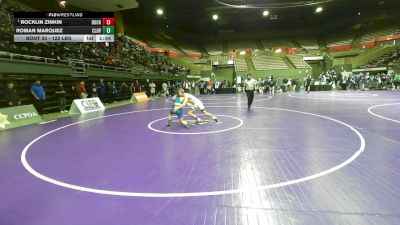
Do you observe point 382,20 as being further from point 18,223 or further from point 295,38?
point 18,223

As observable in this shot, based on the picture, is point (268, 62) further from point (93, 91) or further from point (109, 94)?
point (93, 91)

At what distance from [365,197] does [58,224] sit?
12.6 ft

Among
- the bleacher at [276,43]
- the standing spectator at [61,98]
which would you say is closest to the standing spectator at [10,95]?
the standing spectator at [61,98]

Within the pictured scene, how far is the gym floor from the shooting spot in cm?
318

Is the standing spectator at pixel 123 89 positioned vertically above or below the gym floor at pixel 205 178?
above

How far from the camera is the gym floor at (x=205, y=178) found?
318cm

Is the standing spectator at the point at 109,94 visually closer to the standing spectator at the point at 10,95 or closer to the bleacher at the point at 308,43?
the standing spectator at the point at 10,95

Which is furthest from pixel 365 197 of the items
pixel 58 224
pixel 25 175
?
pixel 25 175

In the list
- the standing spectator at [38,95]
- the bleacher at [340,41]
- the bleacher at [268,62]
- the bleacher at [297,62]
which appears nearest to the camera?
the standing spectator at [38,95]

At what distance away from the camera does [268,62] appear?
44438 mm

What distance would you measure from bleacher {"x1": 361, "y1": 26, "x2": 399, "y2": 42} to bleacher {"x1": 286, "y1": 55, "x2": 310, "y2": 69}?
31.5 ft

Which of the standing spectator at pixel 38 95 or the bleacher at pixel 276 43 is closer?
the standing spectator at pixel 38 95
